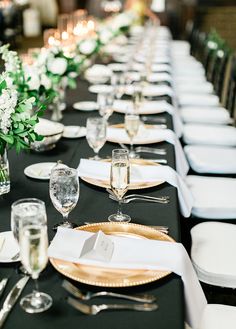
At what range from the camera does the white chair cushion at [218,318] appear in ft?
4.69

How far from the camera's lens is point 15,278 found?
3.92 feet

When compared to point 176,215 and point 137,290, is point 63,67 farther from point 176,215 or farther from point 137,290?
point 137,290

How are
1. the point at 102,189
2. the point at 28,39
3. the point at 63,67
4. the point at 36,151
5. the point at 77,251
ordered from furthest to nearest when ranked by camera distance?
the point at 28,39 < the point at 63,67 < the point at 36,151 < the point at 102,189 < the point at 77,251

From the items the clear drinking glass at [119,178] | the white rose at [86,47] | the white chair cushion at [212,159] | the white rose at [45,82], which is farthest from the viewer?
the white rose at [86,47]

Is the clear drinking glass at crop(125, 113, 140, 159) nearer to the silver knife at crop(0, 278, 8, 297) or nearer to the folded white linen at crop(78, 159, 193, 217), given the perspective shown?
the folded white linen at crop(78, 159, 193, 217)

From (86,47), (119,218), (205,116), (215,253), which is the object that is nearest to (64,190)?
(119,218)

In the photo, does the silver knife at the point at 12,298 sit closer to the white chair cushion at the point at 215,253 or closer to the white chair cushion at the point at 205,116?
the white chair cushion at the point at 215,253

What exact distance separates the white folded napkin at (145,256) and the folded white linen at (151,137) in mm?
1003

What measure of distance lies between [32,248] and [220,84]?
3954 mm

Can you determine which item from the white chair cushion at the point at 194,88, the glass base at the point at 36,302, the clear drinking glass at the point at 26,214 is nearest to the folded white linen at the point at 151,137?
the clear drinking glass at the point at 26,214

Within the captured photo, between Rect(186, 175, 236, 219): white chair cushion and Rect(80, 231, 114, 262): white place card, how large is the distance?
1019 mm

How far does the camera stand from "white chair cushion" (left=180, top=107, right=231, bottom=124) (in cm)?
393

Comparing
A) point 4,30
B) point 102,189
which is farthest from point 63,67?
point 4,30

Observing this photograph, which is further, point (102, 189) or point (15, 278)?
point (102, 189)
